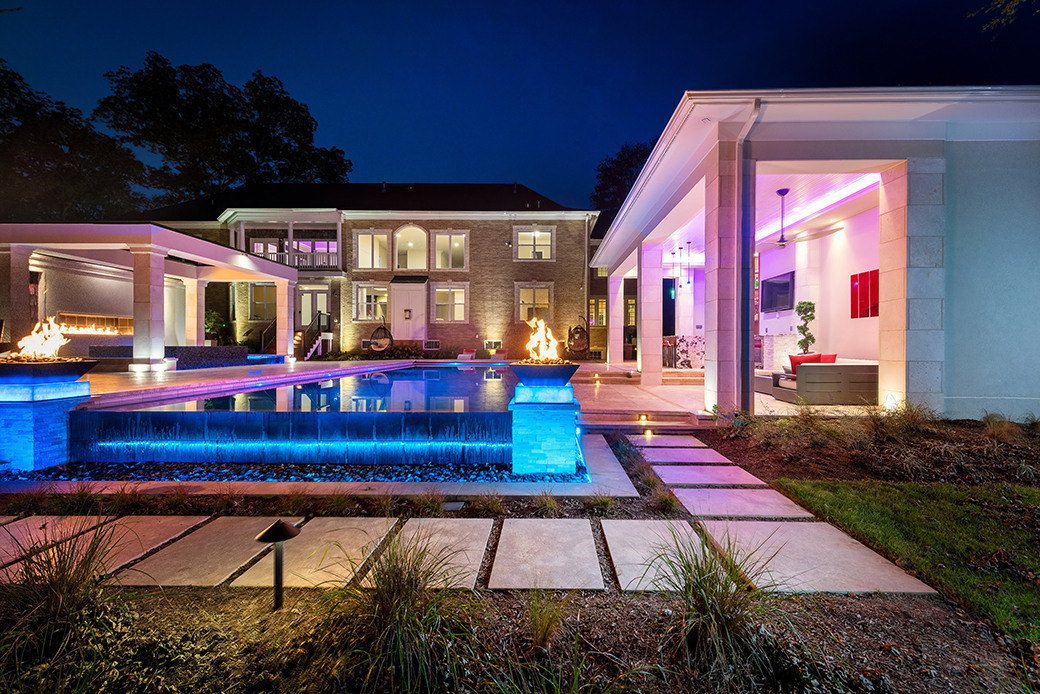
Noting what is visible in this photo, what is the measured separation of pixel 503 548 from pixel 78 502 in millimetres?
3424

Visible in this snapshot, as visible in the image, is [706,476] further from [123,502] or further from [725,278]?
[123,502]

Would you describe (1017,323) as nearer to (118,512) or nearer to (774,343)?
(774,343)

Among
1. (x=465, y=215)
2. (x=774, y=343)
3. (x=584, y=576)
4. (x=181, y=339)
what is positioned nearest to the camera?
(x=584, y=576)

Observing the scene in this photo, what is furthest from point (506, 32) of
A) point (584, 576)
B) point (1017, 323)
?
point (584, 576)

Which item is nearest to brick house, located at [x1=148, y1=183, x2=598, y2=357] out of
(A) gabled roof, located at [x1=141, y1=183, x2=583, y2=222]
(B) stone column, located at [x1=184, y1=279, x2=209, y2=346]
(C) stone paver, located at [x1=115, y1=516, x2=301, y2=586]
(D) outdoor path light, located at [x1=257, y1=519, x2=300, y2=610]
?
Answer: (A) gabled roof, located at [x1=141, y1=183, x2=583, y2=222]

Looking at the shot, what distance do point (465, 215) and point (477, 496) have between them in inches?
676

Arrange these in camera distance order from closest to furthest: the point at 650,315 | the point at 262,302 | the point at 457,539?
the point at 457,539 < the point at 650,315 < the point at 262,302

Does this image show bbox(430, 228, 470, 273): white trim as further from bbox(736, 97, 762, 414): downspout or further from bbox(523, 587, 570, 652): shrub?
bbox(523, 587, 570, 652): shrub

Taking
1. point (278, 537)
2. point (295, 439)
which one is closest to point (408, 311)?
point (295, 439)

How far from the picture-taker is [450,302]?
19.0 m

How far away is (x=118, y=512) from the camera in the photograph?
3.04 metres

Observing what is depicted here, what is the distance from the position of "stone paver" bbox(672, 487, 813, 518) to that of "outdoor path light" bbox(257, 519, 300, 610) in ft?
8.95

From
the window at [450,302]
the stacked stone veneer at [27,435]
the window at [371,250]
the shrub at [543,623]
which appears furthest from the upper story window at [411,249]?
the shrub at [543,623]

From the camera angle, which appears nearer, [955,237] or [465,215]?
[955,237]
